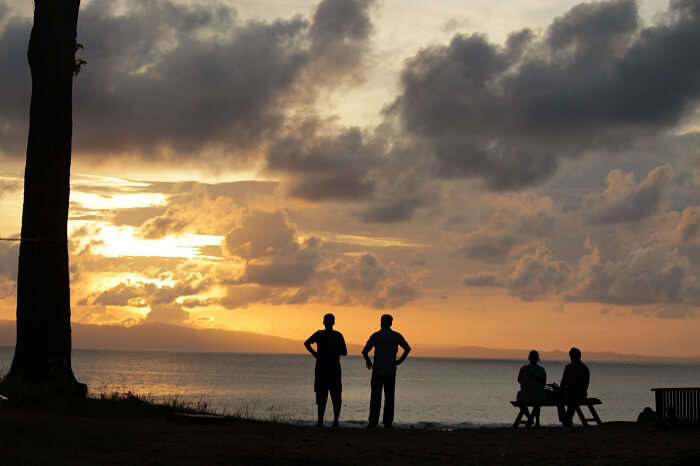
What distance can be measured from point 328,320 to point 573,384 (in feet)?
17.1

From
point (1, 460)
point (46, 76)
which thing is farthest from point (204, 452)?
point (46, 76)

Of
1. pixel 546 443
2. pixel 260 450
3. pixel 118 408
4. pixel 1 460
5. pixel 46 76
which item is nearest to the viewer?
pixel 1 460

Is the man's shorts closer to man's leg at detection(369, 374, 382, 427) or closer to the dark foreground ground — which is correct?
man's leg at detection(369, 374, 382, 427)

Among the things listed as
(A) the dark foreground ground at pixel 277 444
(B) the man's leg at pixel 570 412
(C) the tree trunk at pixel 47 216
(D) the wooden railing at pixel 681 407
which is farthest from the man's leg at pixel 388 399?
(C) the tree trunk at pixel 47 216

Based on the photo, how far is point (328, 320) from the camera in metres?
16.2

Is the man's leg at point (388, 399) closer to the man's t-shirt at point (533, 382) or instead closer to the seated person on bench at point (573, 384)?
the man's t-shirt at point (533, 382)

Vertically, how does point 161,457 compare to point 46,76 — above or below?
below

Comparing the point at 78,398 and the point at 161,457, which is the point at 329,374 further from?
the point at 161,457

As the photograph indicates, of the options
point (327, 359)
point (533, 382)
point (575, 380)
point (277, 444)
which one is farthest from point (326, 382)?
point (575, 380)

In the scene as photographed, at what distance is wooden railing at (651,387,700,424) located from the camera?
57.6ft

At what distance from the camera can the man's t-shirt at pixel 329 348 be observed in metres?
16.3

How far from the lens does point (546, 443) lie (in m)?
13.9

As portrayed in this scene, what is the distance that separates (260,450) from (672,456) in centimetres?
542

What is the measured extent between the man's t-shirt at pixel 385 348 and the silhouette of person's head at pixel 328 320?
77 cm
